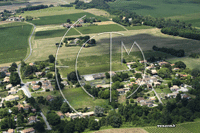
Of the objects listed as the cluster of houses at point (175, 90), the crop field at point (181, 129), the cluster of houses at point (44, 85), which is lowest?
the crop field at point (181, 129)

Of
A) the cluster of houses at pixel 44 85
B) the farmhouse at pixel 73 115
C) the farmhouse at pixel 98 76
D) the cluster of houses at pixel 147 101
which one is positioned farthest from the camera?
the farmhouse at pixel 98 76

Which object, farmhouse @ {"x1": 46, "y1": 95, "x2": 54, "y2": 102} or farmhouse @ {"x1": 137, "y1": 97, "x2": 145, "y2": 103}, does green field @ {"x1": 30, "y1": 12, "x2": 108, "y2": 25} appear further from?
farmhouse @ {"x1": 137, "y1": 97, "x2": 145, "y2": 103}

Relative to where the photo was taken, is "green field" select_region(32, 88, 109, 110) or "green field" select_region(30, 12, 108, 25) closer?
"green field" select_region(32, 88, 109, 110)

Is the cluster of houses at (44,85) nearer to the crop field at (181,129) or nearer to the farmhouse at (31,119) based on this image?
the farmhouse at (31,119)

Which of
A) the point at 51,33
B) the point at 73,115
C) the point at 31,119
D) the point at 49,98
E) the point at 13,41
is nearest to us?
the point at 31,119

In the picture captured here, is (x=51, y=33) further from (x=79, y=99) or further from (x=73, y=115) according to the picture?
(x=73, y=115)

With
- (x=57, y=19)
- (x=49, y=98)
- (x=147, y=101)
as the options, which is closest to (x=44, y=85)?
(x=49, y=98)

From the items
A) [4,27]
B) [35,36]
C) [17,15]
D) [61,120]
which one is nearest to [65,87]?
[61,120]

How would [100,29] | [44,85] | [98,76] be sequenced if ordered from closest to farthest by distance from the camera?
[44,85]
[98,76]
[100,29]

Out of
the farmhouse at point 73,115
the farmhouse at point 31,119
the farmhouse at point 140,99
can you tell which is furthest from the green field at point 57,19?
the farmhouse at point 31,119

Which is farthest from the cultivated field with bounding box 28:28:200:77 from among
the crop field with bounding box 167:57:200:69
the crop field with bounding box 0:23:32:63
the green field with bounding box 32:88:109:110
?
the green field with bounding box 32:88:109:110
